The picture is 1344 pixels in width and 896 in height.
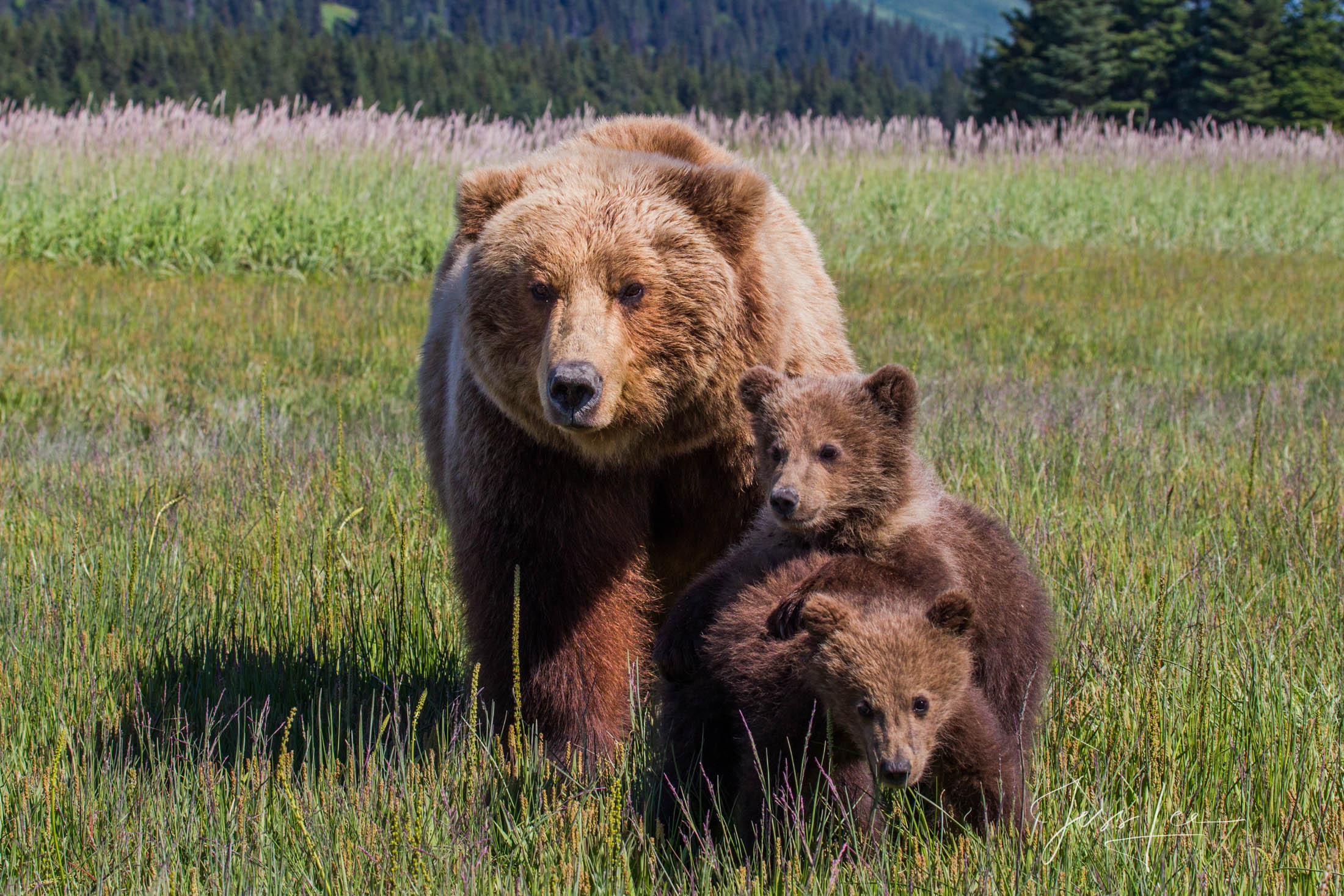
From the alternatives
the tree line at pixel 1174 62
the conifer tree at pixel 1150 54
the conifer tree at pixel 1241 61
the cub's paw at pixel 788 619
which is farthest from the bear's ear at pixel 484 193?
the conifer tree at pixel 1241 61

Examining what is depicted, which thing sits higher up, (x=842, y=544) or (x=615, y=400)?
(x=615, y=400)

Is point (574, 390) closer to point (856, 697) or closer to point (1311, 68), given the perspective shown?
point (856, 697)

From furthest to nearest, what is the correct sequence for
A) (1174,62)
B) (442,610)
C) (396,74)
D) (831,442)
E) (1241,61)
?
(396,74)
(1174,62)
(1241,61)
(442,610)
(831,442)

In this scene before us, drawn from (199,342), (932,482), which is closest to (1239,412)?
(932,482)

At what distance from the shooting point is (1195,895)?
7.94 feet

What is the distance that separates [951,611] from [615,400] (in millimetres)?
1125

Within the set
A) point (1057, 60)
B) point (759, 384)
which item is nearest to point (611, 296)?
point (759, 384)

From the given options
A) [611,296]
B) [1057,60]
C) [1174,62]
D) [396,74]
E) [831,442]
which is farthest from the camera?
[396,74]

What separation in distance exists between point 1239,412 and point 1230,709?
458cm

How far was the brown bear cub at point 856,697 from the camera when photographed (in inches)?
92.3

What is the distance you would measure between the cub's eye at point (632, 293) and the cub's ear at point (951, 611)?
1311mm

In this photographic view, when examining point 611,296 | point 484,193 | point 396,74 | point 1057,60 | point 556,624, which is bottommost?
point 556,624

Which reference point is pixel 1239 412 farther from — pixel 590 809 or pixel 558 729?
pixel 590 809

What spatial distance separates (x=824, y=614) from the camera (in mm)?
2379
